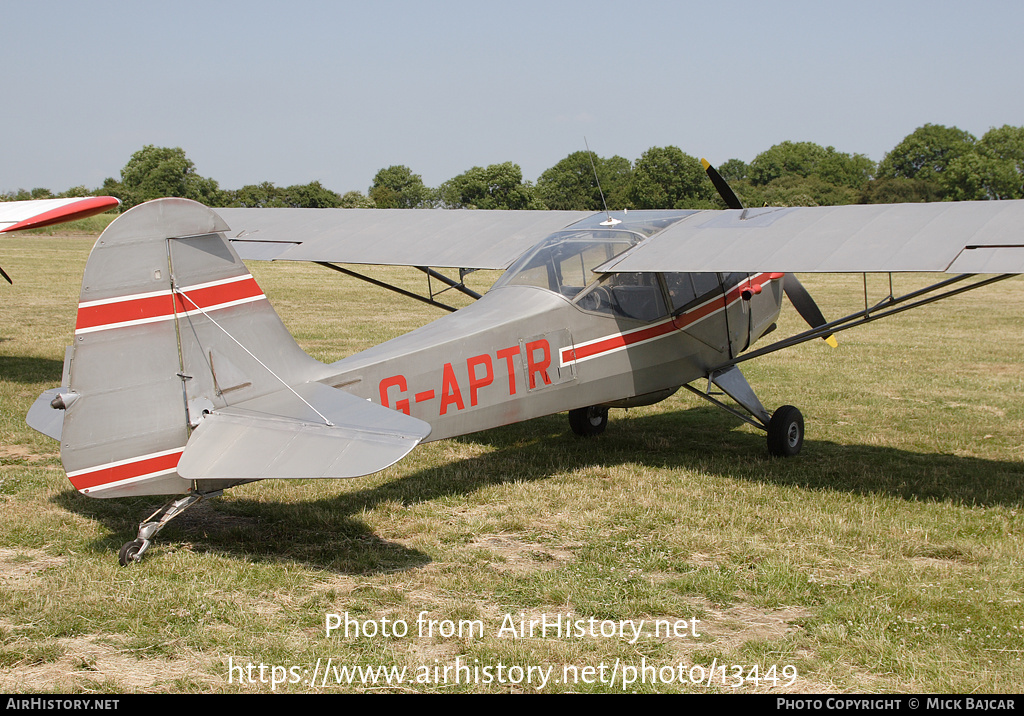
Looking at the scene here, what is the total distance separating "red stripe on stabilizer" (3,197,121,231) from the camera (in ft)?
31.8

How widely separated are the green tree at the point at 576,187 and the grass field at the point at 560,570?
59134 millimetres

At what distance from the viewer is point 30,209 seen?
11125mm

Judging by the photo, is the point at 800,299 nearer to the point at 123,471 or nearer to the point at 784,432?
the point at 784,432

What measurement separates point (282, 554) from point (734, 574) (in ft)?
9.12

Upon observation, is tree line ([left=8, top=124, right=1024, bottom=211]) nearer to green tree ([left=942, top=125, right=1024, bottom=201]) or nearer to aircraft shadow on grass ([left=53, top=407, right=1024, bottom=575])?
green tree ([left=942, top=125, right=1024, bottom=201])

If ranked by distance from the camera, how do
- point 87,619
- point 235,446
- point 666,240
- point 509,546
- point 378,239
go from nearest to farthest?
point 87,619 < point 235,446 < point 509,546 < point 666,240 < point 378,239

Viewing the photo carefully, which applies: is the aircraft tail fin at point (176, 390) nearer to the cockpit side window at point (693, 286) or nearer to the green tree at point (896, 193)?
the cockpit side window at point (693, 286)

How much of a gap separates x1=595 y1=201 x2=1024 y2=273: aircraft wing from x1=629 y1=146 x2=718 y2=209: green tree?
63.5 meters

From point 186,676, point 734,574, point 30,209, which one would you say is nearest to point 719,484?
point 734,574

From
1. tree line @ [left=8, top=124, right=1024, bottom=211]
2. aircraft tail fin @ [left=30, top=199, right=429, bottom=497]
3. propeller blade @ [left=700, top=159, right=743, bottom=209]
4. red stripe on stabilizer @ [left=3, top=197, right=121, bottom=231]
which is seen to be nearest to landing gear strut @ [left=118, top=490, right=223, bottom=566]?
aircraft tail fin @ [left=30, top=199, right=429, bottom=497]

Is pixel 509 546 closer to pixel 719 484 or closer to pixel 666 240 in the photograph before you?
pixel 719 484

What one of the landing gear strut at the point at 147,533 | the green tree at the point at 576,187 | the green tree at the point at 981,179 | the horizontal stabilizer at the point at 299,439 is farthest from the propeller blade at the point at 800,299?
the green tree at the point at 981,179

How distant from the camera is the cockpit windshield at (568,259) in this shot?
24.3 ft

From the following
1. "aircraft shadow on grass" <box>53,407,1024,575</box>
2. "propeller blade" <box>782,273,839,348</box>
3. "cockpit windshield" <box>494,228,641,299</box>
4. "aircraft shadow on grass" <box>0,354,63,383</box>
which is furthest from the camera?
"aircraft shadow on grass" <box>0,354,63,383</box>
